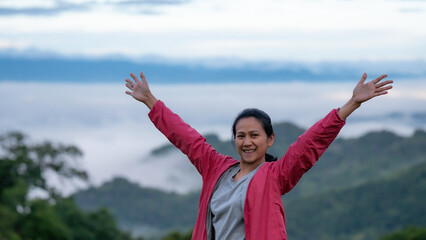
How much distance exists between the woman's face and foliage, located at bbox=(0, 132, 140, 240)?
72.5 ft

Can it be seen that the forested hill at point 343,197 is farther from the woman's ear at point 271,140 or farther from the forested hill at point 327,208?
the woman's ear at point 271,140

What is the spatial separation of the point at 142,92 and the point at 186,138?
Result: 1.41 ft

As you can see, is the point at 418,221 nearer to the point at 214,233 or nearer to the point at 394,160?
the point at 394,160

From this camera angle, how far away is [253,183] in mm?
3426

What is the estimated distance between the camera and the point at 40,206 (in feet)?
95.9

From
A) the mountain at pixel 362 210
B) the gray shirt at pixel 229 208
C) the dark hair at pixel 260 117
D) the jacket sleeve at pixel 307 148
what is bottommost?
the mountain at pixel 362 210

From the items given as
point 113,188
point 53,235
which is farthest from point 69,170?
point 113,188

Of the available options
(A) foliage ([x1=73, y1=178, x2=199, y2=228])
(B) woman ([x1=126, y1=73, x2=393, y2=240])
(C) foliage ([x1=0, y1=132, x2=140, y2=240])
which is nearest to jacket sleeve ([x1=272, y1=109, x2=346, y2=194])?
(B) woman ([x1=126, y1=73, x2=393, y2=240])

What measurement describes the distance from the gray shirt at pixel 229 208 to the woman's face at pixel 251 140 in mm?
84

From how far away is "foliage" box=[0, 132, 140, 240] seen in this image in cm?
2759

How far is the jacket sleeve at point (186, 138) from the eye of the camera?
3771 mm

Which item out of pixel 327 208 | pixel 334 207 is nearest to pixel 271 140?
pixel 327 208

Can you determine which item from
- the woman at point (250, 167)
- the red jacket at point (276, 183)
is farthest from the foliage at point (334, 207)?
the red jacket at point (276, 183)

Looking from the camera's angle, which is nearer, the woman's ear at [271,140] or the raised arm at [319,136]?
the raised arm at [319,136]
